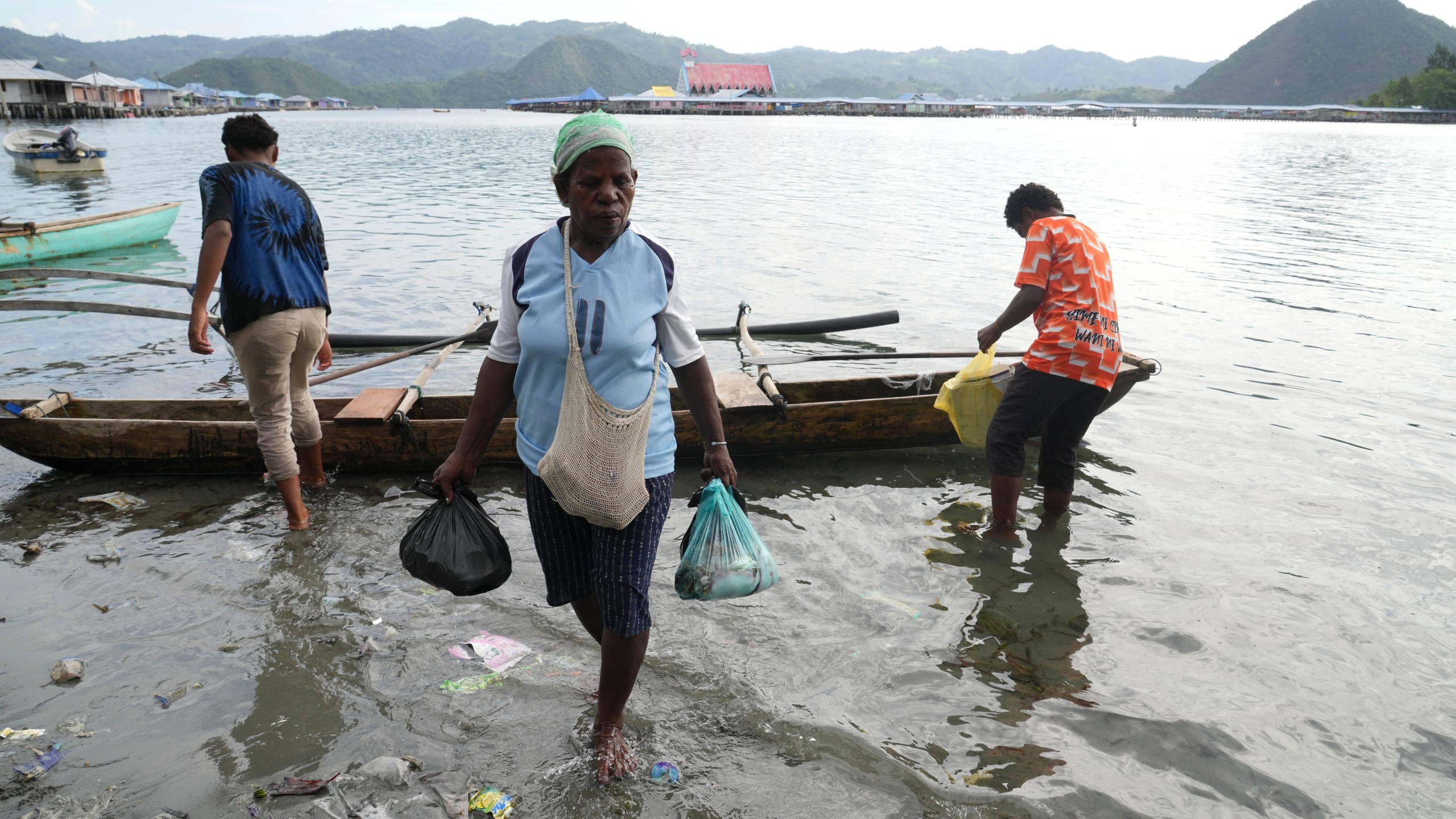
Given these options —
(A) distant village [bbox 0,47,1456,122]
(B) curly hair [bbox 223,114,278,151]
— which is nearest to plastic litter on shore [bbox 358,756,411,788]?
(B) curly hair [bbox 223,114,278,151]

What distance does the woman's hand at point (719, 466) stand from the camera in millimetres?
2816

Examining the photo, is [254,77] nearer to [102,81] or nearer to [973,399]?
[102,81]

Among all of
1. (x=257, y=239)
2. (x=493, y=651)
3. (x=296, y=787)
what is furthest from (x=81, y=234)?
(x=296, y=787)

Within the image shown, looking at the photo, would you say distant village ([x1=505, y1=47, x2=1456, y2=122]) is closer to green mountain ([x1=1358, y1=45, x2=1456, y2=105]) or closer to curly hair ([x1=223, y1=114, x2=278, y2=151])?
green mountain ([x1=1358, y1=45, x2=1456, y2=105])

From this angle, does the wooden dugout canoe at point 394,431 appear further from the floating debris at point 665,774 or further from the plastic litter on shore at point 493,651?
the floating debris at point 665,774

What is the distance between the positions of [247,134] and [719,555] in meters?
3.33

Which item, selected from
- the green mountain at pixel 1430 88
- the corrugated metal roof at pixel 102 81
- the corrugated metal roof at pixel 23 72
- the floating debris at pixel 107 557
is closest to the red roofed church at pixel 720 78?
the corrugated metal roof at pixel 102 81

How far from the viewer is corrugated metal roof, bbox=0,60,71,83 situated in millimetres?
61281

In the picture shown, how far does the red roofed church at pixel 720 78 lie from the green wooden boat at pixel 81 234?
150 meters

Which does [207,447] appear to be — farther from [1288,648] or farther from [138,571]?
[1288,648]

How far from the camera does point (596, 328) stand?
2.41 metres

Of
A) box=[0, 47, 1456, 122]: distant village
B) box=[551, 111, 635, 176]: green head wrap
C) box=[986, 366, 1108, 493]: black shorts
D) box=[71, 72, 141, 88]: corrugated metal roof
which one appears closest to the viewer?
box=[551, 111, 635, 176]: green head wrap

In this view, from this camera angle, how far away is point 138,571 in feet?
15.1

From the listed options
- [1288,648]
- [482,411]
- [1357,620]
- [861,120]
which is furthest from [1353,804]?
[861,120]
